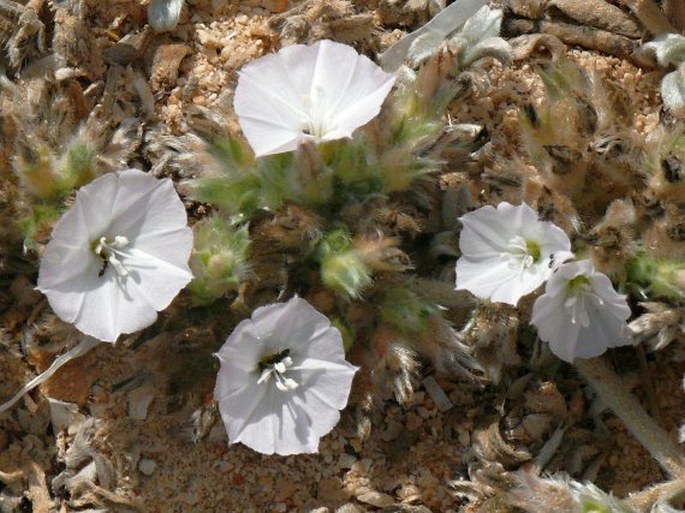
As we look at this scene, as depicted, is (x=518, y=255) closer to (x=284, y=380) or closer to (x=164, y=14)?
(x=284, y=380)

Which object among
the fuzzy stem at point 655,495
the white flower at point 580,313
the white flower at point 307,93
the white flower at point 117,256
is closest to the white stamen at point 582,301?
the white flower at point 580,313

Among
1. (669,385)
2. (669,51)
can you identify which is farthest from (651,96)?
(669,385)


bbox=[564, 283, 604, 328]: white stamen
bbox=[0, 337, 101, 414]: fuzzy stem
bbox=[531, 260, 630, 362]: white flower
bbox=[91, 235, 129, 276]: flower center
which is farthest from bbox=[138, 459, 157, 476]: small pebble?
bbox=[564, 283, 604, 328]: white stamen

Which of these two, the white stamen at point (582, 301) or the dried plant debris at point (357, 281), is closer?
the white stamen at point (582, 301)

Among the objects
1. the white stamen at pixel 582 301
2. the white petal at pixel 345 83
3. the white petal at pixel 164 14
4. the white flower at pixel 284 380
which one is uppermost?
the white petal at pixel 345 83

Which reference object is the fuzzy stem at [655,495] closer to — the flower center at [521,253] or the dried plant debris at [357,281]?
the dried plant debris at [357,281]

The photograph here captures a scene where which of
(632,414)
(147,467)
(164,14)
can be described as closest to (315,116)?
(164,14)
